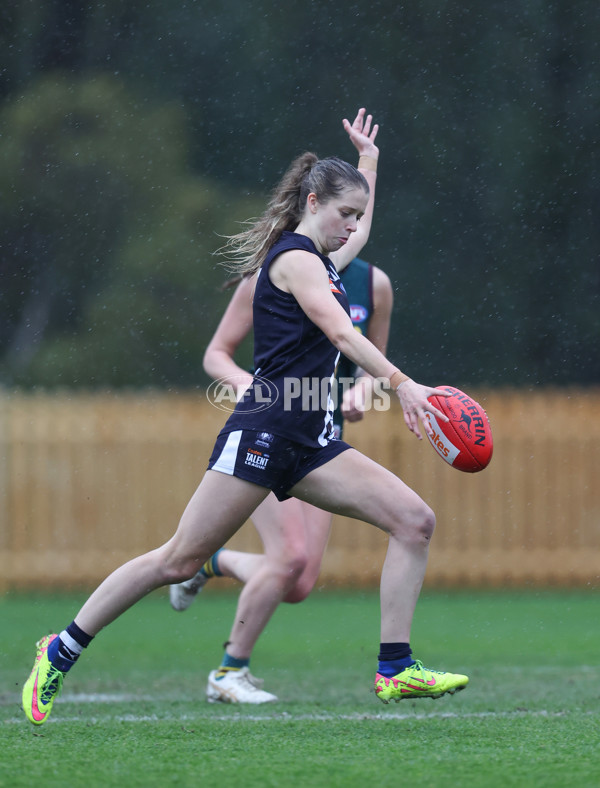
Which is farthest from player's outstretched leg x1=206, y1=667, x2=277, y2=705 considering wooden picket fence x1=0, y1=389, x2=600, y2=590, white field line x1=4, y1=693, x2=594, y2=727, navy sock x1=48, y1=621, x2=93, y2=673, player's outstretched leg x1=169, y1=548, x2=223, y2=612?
wooden picket fence x1=0, y1=389, x2=600, y2=590

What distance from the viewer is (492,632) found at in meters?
9.06

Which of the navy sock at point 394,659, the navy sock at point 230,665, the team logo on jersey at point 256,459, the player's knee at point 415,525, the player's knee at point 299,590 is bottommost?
the navy sock at point 230,665

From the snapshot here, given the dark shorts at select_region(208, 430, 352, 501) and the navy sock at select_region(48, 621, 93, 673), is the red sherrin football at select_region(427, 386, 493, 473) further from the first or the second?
the navy sock at select_region(48, 621, 93, 673)

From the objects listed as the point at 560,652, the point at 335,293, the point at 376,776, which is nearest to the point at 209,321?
the point at 560,652

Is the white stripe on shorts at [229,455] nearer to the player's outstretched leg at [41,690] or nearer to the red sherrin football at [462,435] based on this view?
the red sherrin football at [462,435]

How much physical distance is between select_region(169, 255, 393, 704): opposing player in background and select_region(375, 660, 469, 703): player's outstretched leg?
1.27 m

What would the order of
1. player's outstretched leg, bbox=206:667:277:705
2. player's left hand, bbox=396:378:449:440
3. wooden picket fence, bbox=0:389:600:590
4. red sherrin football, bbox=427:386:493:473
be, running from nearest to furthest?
1. player's left hand, bbox=396:378:449:440
2. red sherrin football, bbox=427:386:493:473
3. player's outstretched leg, bbox=206:667:277:705
4. wooden picket fence, bbox=0:389:600:590

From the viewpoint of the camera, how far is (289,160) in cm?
1755

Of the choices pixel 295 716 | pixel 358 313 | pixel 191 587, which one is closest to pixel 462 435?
pixel 295 716

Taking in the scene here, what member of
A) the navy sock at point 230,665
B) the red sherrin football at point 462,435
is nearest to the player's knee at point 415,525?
the red sherrin football at point 462,435

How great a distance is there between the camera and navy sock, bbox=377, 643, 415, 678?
4.41 meters

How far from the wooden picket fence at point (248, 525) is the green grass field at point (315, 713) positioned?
8.76 ft

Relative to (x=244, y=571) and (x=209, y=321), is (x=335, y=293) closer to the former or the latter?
(x=244, y=571)

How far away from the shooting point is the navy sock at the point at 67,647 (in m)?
4.57
